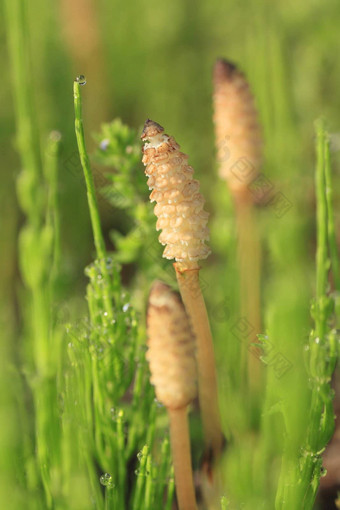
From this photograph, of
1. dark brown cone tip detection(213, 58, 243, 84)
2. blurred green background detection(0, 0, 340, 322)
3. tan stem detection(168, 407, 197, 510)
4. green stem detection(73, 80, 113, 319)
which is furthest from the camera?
blurred green background detection(0, 0, 340, 322)

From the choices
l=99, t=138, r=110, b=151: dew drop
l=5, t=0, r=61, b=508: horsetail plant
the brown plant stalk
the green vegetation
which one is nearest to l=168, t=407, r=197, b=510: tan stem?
the green vegetation

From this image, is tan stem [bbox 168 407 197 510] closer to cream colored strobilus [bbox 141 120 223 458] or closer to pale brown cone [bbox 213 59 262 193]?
cream colored strobilus [bbox 141 120 223 458]

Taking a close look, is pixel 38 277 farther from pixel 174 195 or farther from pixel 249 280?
pixel 249 280

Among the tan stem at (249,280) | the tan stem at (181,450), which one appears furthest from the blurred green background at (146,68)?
the tan stem at (181,450)

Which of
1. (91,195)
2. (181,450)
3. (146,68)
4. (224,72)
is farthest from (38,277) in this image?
(146,68)

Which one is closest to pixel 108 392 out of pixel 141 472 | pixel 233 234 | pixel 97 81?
pixel 141 472

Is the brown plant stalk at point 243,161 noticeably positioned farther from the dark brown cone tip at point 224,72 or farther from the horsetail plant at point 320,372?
the horsetail plant at point 320,372

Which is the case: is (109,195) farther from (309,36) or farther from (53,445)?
(309,36)
